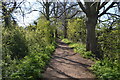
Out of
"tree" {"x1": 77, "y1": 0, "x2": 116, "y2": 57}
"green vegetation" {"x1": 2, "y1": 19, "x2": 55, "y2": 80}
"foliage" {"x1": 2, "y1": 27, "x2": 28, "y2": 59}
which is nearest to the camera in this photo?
"green vegetation" {"x1": 2, "y1": 19, "x2": 55, "y2": 80}

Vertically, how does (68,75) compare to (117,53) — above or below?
below

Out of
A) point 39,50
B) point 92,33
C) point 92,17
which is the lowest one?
point 39,50

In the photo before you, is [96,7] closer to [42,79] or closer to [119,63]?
[119,63]

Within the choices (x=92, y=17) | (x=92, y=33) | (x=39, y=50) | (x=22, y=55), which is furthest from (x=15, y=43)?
(x=92, y=17)

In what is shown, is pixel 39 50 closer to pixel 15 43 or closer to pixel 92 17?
pixel 15 43

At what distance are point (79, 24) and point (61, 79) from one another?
12096 millimetres

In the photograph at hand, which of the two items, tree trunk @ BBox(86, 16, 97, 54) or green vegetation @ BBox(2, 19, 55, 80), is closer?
green vegetation @ BBox(2, 19, 55, 80)

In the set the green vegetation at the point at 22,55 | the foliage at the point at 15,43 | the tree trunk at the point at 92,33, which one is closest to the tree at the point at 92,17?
the tree trunk at the point at 92,33

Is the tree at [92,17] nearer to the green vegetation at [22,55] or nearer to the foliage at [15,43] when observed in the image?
the green vegetation at [22,55]

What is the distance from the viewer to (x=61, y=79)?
16.1 ft

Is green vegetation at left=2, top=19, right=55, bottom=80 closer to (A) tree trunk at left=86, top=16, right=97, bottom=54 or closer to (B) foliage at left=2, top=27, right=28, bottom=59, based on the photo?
(B) foliage at left=2, top=27, right=28, bottom=59

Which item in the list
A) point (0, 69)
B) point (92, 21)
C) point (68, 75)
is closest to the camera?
point (0, 69)

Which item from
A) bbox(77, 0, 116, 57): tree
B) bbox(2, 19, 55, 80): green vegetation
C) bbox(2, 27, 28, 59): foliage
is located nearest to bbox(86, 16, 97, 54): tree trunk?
bbox(77, 0, 116, 57): tree

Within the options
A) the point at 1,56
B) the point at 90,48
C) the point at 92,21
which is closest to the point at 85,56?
the point at 90,48
